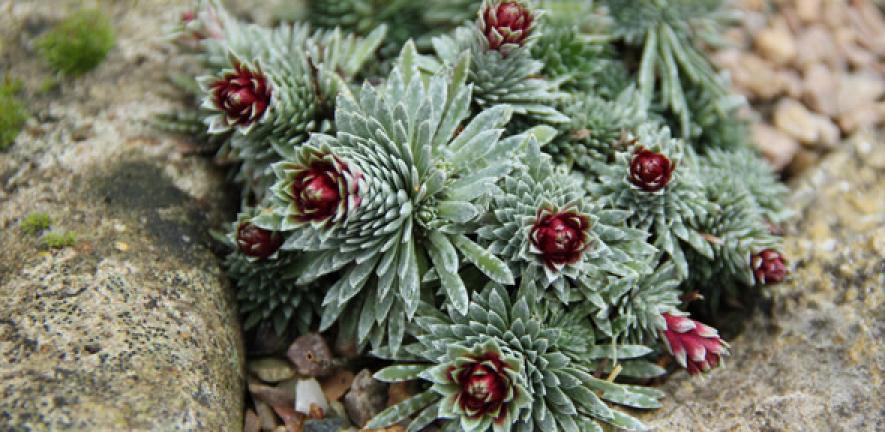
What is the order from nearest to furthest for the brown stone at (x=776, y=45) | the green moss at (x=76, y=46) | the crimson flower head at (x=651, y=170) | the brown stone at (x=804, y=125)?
the crimson flower head at (x=651, y=170) < the green moss at (x=76, y=46) < the brown stone at (x=804, y=125) < the brown stone at (x=776, y=45)

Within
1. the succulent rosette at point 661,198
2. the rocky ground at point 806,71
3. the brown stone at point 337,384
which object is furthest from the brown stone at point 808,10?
the brown stone at point 337,384

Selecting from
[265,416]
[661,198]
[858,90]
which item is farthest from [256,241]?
[858,90]

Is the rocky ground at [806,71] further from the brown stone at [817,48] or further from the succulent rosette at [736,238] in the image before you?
the succulent rosette at [736,238]

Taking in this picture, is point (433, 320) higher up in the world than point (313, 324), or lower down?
higher up

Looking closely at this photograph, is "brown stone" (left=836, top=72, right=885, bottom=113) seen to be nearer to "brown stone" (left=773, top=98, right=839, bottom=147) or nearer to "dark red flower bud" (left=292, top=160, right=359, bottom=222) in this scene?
"brown stone" (left=773, top=98, right=839, bottom=147)

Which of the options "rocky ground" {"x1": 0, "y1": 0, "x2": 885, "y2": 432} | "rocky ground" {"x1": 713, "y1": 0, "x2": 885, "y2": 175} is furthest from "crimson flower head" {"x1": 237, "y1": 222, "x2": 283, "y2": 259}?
"rocky ground" {"x1": 713, "y1": 0, "x2": 885, "y2": 175}

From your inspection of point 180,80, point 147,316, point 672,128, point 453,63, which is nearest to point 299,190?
point 147,316

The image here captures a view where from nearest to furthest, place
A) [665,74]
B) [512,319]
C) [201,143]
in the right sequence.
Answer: [512,319] → [201,143] → [665,74]

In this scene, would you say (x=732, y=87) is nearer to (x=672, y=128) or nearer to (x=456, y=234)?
(x=672, y=128)
